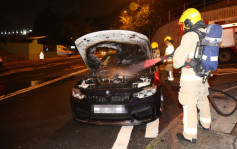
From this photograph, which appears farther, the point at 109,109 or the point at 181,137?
the point at 109,109

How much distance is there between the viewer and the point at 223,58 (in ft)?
46.2

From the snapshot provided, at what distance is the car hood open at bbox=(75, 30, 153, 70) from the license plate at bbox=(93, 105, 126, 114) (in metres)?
A: 1.43

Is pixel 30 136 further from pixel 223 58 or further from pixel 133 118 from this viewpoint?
pixel 223 58

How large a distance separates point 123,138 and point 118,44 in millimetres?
2179

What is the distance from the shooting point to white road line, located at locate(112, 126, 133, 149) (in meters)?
3.47

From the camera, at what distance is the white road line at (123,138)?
3.47 metres

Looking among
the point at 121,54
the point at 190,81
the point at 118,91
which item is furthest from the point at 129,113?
the point at 121,54

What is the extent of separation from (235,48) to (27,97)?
12.1m

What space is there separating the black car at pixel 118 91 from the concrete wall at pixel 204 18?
11.0 meters

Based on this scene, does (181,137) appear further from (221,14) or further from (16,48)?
(16,48)

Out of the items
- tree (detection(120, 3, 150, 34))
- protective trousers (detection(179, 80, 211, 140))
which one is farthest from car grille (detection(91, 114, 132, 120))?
tree (detection(120, 3, 150, 34))

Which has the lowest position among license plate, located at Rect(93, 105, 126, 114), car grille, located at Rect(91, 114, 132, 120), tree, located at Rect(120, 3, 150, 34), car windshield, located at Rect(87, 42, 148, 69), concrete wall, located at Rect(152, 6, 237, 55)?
car grille, located at Rect(91, 114, 132, 120)

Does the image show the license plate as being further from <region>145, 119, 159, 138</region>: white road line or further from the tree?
the tree

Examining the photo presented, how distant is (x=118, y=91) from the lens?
154 inches
